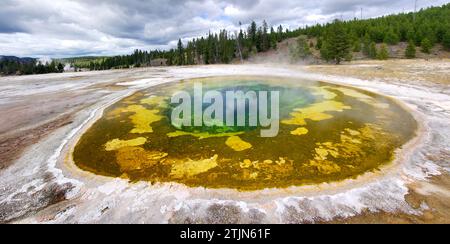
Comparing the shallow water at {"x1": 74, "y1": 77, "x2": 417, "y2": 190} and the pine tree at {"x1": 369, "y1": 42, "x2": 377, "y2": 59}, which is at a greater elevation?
the pine tree at {"x1": 369, "y1": 42, "x2": 377, "y2": 59}

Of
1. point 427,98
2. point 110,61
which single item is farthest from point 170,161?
point 110,61

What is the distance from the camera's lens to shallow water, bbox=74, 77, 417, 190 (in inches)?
318

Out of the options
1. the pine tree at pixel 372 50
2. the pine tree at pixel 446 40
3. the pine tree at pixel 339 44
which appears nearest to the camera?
the pine tree at pixel 339 44

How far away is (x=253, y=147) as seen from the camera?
10141 millimetres

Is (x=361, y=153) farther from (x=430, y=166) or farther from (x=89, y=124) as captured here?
(x=89, y=124)

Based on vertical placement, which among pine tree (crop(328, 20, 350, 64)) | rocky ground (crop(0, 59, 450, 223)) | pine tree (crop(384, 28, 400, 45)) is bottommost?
rocky ground (crop(0, 59, 450, 223))

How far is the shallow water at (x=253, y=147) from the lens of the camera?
8070 millimetres

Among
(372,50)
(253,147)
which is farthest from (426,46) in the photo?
(253,147)

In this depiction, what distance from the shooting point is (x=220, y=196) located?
697cm

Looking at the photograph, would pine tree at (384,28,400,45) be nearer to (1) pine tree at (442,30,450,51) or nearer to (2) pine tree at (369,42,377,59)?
(1) pine tree at (442,30,450,51)

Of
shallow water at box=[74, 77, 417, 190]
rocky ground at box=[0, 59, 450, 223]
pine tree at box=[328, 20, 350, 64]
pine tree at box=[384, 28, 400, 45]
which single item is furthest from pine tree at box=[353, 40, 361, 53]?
rocky ground at box=[0, 59, 450, 223]

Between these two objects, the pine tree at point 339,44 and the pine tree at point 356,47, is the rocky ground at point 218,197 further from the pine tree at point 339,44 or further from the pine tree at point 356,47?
the pine tree at point 356,47

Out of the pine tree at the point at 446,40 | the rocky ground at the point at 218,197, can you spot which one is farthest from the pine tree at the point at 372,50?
the rocky ground at the point at 218,197
